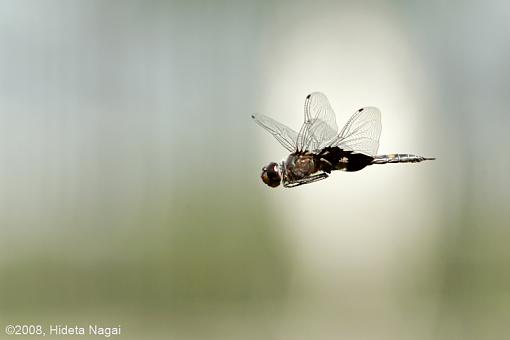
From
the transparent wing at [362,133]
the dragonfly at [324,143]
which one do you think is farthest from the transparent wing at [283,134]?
the transparent wing at [362,133]

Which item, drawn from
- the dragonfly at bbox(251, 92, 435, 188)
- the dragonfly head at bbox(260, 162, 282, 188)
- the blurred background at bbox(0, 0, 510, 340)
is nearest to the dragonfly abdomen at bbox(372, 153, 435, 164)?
the dragonfly at bbox(251, 92, 435, 188)

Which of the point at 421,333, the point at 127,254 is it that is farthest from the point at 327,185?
the point at 127,254

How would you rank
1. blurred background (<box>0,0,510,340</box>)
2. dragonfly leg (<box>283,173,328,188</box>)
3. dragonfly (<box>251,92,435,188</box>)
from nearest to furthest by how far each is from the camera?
1. dragonfly leg (<box>283,173,328,188</box>)
2. dragonfly (<box>251,92,435,188</box>)
3. blurred background (<box>0,0,510,340</box>)

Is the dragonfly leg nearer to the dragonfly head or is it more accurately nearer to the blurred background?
the dragonfly head

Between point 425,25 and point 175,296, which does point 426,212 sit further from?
point 175,296

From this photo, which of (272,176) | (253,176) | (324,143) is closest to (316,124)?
(324,143)

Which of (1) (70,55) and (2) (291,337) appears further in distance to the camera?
(1) (70,55)

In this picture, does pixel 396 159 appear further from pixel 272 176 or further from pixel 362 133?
pixel 272 176

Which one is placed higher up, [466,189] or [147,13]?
[147,13]
